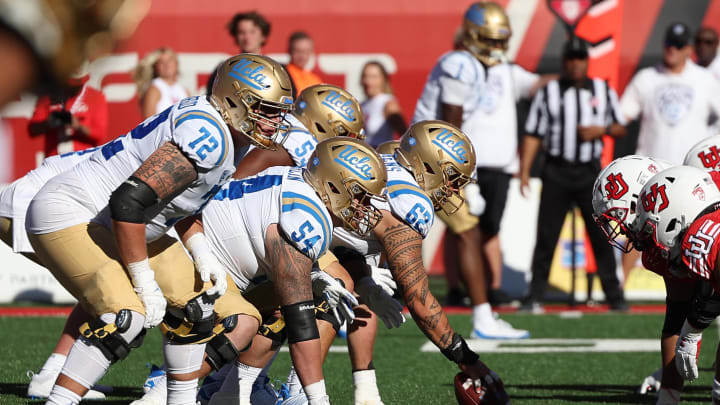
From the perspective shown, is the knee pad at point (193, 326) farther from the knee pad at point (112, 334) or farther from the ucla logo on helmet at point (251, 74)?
the ucla logo on helmet at point (251, 74)

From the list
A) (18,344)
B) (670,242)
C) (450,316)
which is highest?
(670,242)

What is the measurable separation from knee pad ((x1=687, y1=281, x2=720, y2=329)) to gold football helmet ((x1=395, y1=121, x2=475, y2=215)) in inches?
50.6

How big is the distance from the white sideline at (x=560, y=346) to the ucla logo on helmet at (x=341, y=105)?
2.06 m

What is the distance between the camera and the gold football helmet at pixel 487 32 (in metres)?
7.14

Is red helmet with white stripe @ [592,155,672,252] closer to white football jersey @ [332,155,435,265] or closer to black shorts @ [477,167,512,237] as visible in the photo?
white football jersey @ [332,155,435,265]

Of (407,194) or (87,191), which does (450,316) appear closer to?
(407,194)

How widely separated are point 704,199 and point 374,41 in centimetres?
728

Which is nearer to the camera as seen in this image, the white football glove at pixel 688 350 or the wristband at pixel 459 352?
the white football glove at pixel 688 350

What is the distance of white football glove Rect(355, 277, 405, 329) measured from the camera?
4438 millimetres

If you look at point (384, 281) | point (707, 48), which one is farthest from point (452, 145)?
point (707, 48)

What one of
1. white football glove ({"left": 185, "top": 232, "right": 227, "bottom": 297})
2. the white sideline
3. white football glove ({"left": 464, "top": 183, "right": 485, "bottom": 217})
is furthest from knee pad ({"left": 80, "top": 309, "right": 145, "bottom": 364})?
white football glove ({"left": 464, "top": 183, "right": 485, "bottom": 217})

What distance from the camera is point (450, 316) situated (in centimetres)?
816

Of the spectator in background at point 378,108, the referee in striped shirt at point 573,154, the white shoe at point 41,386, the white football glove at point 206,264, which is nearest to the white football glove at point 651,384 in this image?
the white football glove at point 206,264

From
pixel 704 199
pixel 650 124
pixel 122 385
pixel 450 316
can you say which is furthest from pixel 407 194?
pixel 650 124
